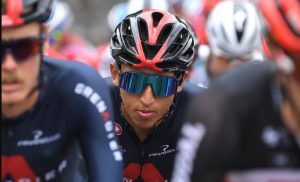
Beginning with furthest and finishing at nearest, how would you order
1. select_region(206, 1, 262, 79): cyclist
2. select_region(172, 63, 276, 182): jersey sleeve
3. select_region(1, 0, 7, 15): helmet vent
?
1. select_region(206, 1, 262, 79): cyclist
2. select_region(1, 0, 7, 15): helmet vent
3. select_region(172, 63, 276, 182): jersey sleeve

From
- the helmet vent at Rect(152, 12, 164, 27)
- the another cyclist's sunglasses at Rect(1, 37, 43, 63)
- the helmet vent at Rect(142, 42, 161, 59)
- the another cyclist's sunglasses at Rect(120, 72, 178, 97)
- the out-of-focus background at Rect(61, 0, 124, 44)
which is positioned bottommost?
the out-of-focus background at Rect(61, 0, 124, 44)

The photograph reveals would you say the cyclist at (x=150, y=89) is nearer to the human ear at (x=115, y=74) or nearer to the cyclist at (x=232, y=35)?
the human ear at (x=115, y=74)

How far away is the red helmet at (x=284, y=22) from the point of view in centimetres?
471

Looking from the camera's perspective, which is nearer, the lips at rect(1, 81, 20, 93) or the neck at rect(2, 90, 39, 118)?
the lips at rect(1, 81, 20, 93)

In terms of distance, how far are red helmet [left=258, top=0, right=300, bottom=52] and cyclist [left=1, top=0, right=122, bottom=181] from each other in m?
1.30

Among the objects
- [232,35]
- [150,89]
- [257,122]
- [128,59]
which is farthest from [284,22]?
[232,35]

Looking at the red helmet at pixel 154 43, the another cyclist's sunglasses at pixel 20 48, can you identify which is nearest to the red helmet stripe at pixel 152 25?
the red helmet at pixel 154 43

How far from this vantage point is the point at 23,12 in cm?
538

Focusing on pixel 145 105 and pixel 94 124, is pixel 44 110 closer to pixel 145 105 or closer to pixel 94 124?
pixel 94 124

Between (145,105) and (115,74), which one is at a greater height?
(115,74)

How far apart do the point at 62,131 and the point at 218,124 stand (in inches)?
49.3

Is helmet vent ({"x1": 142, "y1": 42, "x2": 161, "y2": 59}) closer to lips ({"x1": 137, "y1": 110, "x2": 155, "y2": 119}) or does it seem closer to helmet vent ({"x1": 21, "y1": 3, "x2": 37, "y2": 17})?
lips ({"x1": 137, "y1": 110, "x2": 155, "y2": 119})

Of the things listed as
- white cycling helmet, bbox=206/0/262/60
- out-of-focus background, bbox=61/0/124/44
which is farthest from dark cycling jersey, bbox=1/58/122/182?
out-of-focus background, bbox=61/0/124/44

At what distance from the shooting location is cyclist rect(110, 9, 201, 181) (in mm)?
6832
